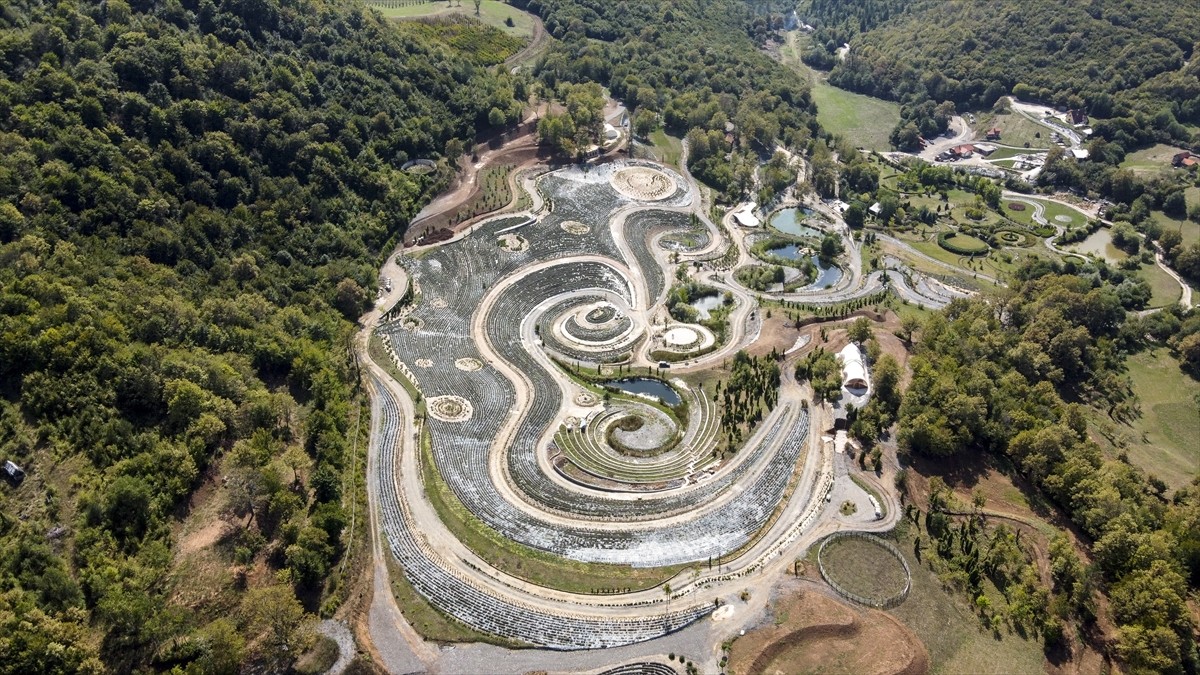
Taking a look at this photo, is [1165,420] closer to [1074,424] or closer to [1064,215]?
[1074,424]

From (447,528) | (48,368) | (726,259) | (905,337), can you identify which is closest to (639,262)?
(726,259)

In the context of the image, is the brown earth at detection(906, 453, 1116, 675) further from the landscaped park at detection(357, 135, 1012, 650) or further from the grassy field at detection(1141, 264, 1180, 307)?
the grassy field at detection(1141, 264, 1180, 307)

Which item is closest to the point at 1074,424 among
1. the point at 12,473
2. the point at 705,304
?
the point at 705,304

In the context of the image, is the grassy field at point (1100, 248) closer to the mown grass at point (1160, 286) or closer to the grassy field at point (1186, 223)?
the mown grass at point (1160, 286)

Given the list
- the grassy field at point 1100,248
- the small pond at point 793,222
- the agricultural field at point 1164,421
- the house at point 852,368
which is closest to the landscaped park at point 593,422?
the small pond at point 793,222

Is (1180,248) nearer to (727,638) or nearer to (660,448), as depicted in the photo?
(660,448)

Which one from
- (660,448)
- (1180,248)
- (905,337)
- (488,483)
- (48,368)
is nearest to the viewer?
(48,368)

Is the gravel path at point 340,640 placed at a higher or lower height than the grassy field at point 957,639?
lower
